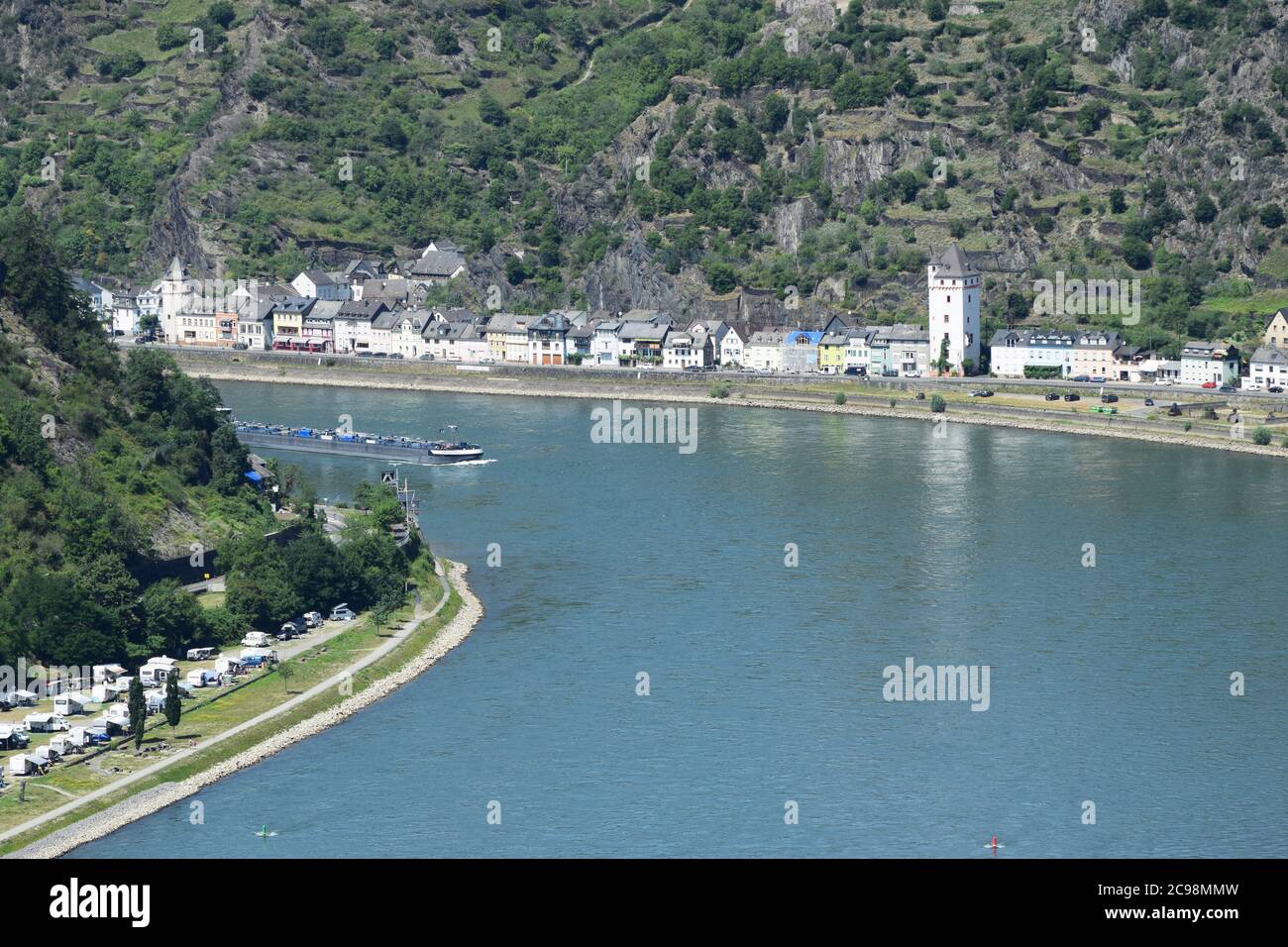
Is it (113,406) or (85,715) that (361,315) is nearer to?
(113,406)

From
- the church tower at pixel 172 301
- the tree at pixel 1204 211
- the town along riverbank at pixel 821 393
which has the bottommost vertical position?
the town along riverbank at pixel 821 393

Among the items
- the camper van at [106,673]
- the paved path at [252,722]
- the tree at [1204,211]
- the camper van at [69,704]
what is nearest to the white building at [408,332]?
the tree at [1204,211]

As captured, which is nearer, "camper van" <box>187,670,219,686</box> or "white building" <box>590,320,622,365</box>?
"camper van" <box>187,670,219,686</box>

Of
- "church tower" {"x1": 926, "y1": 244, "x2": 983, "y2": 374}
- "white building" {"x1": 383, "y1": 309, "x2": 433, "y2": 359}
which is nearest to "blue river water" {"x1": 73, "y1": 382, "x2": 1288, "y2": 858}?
"church tower" {"x1": 926, "y1": 244, "x2": 983, "y2": 374}

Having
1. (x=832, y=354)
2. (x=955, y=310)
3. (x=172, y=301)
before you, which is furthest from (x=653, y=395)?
(x=172, y=301)

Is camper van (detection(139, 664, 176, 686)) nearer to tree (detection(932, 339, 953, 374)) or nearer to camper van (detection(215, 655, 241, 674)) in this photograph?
camper van (detection(215, 655, 241, 674))

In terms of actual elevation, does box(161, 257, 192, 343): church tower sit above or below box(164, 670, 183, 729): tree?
above

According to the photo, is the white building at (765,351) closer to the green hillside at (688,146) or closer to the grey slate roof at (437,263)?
the green hillside at (688,146)
